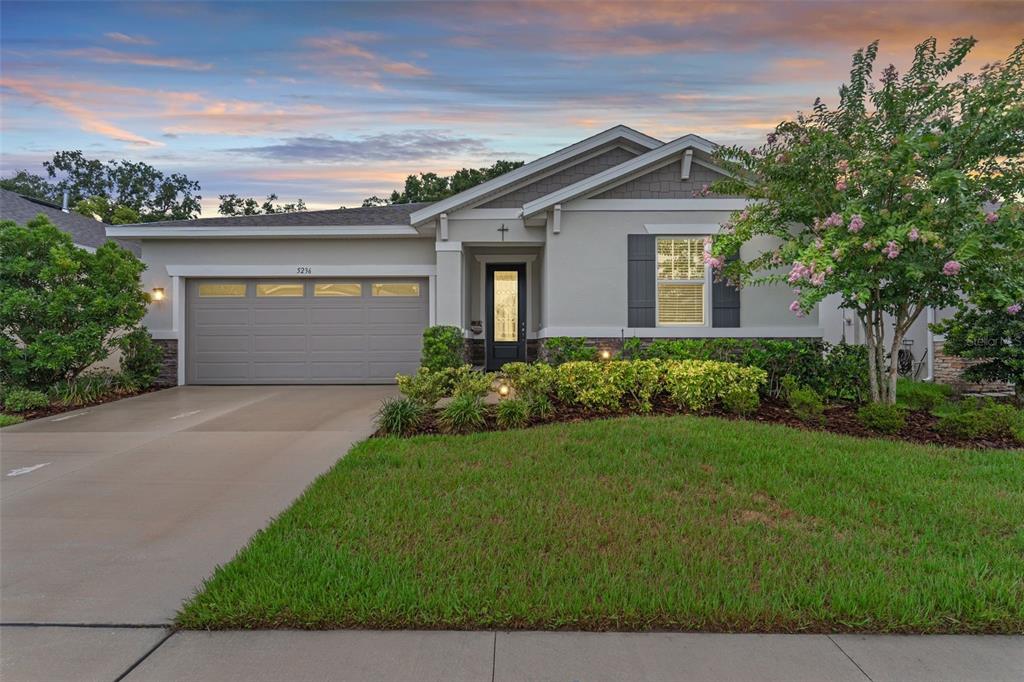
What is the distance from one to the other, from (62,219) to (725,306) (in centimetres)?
1745

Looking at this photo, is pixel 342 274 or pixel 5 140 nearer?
pixel 5 140

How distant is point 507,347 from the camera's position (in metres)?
13.4

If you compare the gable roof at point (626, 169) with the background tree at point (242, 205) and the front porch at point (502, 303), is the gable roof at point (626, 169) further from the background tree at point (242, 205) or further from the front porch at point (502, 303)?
the background tree at point (242, 205)

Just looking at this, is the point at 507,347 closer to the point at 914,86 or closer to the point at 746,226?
the point at 746,226

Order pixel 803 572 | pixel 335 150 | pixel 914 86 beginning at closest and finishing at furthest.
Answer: pixel 803 572, pixel 914 86, pixel 335 150

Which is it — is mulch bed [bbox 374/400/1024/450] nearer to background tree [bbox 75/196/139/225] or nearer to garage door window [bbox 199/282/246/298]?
garage door window [bbox 199/282/246/298]

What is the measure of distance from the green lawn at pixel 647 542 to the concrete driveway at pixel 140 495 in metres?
0.42

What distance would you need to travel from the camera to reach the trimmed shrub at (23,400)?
28.5ft

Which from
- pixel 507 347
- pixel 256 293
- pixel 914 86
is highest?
pixel 914 86

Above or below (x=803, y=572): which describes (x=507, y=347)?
above

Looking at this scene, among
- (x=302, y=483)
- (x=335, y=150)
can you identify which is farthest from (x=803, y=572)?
(x=335, y=150)

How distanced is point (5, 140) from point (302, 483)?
30.2 ft

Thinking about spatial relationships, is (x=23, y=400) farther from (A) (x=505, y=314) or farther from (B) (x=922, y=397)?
(B) (x=922, y=397)

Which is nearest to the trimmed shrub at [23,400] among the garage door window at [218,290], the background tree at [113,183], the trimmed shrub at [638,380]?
the garage door window at [218,290]
